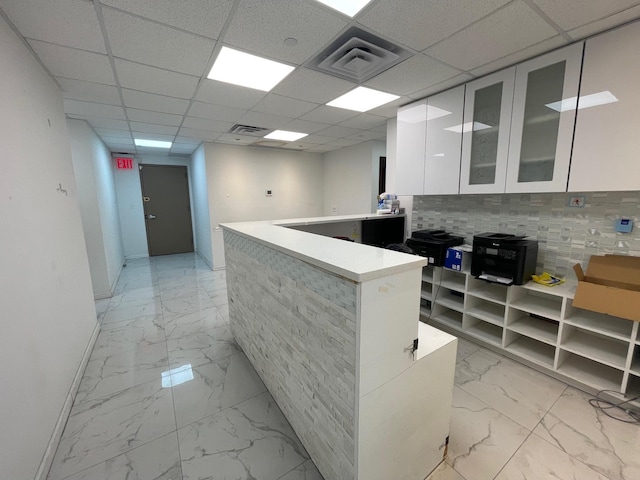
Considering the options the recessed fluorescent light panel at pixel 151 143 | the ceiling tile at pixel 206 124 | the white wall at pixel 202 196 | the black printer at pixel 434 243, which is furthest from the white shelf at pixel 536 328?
the recessed fluorescent light panel at pixel 151 143

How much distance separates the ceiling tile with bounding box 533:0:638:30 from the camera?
61.1 inches

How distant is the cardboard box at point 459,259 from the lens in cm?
269

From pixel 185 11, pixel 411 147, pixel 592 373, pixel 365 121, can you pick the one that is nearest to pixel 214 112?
pixel 185 11

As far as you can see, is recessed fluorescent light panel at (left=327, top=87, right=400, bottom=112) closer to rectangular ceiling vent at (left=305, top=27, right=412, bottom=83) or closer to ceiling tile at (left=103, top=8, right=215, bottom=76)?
rectangular ceiling vent at (left=305, top=27, right=412, bottom=83)

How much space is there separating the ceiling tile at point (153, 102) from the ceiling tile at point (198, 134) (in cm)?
92

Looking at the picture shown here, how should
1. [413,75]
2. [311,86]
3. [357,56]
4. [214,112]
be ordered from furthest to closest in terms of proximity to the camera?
[214,112] → [311,86] → [413,75] → [357,56]

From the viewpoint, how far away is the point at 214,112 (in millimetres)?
3355

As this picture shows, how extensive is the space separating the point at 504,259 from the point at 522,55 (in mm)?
1657

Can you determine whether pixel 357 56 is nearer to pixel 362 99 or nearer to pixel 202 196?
pixel 362 99

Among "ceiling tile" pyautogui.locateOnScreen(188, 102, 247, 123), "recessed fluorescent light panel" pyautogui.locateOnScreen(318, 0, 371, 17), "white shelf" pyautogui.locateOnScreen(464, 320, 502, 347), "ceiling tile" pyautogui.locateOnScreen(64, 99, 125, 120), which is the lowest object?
"white shelf" pyautogui.locateOnScreen(464, 320, 502, 347)

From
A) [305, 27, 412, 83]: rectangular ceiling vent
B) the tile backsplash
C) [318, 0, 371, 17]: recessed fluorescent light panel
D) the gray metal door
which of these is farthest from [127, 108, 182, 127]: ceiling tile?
the tile backsplash

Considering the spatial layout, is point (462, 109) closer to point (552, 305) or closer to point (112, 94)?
point (552, 305)

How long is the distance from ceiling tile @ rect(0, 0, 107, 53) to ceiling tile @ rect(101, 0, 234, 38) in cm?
23

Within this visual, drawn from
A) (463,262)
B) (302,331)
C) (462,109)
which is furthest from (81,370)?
(462,109)
